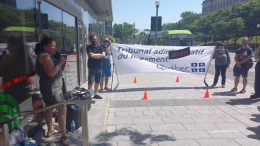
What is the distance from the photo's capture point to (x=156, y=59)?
38.9 ft

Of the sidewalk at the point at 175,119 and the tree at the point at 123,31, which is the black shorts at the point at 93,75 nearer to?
the sidewalk at the point at 175,119

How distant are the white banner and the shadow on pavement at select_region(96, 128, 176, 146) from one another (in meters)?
5.48

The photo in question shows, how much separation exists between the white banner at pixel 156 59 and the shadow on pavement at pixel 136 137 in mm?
5483

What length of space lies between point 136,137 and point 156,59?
609 centimetres

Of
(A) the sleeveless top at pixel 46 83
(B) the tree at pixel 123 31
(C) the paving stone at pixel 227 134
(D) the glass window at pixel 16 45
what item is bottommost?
(C) the paving stone at pixel 227 134

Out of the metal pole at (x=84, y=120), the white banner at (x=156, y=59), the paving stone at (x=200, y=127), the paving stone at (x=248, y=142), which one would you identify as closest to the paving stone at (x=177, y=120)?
the paving stone at (x=200, y=127)

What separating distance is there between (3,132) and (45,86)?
5.80 ft

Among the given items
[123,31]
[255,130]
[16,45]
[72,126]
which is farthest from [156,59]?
[123,31]

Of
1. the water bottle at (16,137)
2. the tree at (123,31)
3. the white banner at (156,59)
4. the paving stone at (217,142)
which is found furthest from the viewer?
the tree at (123,31)

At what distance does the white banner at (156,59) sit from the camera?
11734 mm

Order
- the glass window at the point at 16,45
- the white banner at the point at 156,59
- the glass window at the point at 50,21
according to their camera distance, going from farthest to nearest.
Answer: the white banner at the point at 156,59 → the glass window at the point at 50,21 → the glass window at the point at 16,45

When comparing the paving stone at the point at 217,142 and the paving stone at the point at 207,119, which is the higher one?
the paving stone at the point at 207,119

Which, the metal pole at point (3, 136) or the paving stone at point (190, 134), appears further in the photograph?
the paving stone at point (190, 134)

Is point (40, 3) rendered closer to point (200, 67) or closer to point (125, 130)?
point (125, 130)
